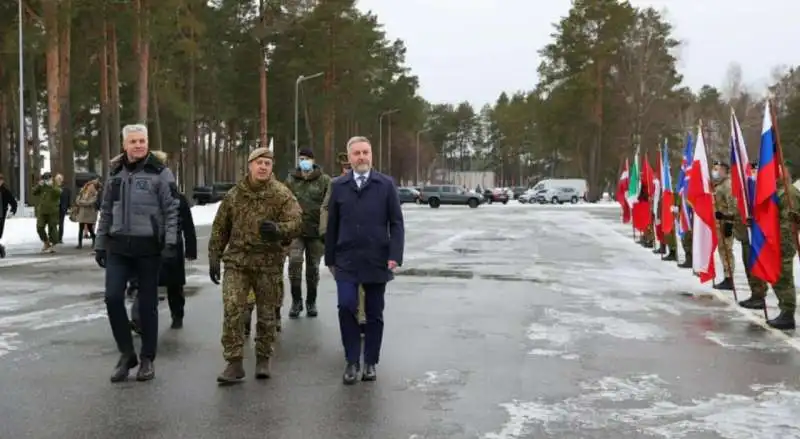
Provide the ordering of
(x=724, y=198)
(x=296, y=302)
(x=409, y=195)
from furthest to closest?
(x=409, y=195) < (x=724, y=198) < (x=296, y=302)

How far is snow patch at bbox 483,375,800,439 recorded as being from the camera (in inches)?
210

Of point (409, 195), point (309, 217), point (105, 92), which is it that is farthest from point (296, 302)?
point (409, 195)

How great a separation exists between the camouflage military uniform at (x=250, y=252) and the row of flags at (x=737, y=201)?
535cm

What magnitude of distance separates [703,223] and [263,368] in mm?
7702

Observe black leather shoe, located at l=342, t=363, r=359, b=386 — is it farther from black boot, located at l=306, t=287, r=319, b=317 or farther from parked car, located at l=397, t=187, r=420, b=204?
parked car, located at l=397, t=187, r=420, b=204

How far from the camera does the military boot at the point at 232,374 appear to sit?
21.2 ft

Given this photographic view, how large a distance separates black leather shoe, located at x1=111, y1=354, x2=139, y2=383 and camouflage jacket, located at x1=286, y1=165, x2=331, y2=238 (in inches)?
112

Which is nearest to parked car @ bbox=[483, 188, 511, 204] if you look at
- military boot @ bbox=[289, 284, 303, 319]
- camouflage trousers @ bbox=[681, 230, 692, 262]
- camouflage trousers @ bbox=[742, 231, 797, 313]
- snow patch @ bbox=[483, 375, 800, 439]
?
camouflage trousers @ bbox=[681, 230, 692, 262]

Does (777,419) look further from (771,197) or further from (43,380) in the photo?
(43,380)

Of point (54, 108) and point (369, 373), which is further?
point (54, 108)

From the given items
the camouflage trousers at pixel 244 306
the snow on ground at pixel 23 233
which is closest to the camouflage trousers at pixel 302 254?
the camouflage trousers at pixel 244 306

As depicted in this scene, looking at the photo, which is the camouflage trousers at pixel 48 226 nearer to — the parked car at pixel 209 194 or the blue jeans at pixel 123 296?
the blue jeans at pixel 123 296

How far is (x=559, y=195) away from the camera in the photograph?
72.2 meters

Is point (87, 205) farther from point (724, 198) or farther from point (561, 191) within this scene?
point (561, 191)
